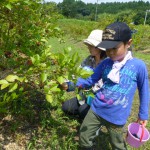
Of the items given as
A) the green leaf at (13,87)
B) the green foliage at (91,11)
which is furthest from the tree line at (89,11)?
the green leaf at (13,87)

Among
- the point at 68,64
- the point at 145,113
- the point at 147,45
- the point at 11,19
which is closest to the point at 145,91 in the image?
the point at 145,113

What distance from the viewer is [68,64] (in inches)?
57.6

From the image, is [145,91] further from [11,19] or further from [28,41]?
[11,19]

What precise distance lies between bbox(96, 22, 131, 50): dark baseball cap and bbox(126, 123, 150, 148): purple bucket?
2.40ft

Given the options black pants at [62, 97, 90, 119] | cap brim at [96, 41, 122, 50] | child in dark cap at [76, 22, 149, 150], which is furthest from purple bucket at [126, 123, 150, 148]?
black pants at [62, 97, 90, 119]

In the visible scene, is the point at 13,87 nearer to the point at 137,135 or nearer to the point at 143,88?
the point at 143,88

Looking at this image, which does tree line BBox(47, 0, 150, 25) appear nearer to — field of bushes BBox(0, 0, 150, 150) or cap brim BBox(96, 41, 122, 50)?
field of bushes BBox(0, 0, 150, 150)

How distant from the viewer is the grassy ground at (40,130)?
2.46 metres

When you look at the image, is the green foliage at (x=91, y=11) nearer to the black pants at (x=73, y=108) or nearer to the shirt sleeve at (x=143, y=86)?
the black pants at (x=73, y=108)

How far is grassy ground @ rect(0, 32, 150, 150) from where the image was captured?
97.0 inches

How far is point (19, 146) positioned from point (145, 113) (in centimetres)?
120

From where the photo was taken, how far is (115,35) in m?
1.97

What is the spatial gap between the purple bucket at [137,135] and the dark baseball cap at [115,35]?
731mm

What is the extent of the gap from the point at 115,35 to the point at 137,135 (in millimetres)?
865
